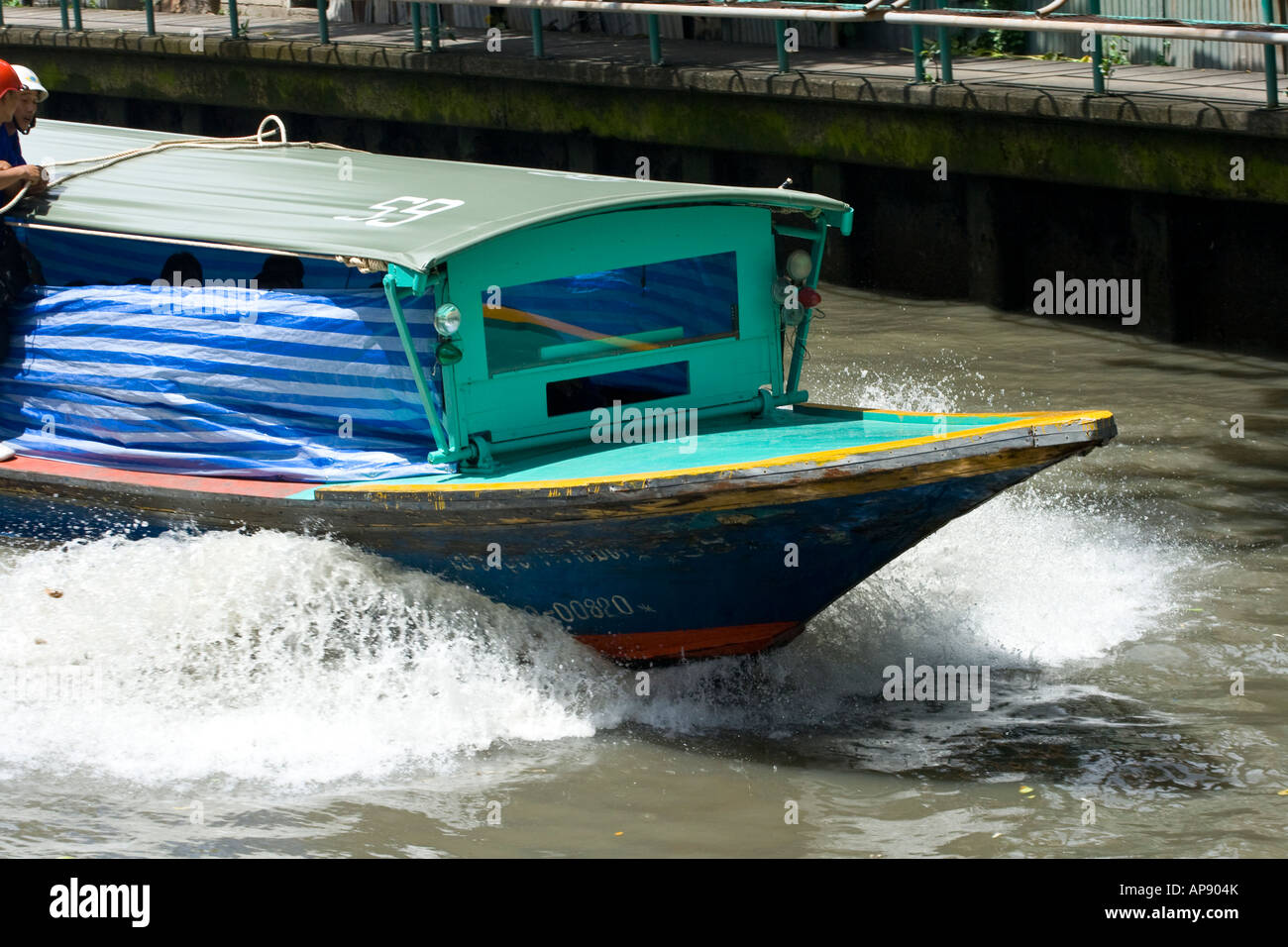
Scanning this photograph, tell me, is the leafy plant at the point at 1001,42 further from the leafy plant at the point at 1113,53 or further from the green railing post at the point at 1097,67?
the green railing post at the point at 1097,67

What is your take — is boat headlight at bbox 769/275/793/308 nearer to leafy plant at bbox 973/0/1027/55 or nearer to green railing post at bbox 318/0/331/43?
leafy plant at bbox 973/0/1027/55

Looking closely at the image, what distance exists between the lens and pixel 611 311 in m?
6.49

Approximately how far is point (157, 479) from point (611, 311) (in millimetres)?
1892

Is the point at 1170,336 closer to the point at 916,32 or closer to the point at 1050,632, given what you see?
the point at 916,32

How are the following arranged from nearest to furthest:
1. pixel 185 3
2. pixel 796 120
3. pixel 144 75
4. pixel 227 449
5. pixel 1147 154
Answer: pixel 227 449 → pixel 1147 154 → pixel 796 120 → pixel 144 75 → pixel 185 3

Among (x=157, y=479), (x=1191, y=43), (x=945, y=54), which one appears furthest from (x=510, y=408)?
(x=1191, y=43)

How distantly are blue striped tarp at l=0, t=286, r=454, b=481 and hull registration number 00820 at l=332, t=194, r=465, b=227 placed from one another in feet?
0.93

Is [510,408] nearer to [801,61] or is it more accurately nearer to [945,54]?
[945,54]

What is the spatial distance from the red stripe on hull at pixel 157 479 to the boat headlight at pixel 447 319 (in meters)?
0.89

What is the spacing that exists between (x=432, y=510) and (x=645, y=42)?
9.03 meters

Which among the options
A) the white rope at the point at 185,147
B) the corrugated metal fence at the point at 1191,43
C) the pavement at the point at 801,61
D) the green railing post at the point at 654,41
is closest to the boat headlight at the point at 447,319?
the white rope at the point at 185,147

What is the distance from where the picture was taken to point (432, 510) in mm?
5934

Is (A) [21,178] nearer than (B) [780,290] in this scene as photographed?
No

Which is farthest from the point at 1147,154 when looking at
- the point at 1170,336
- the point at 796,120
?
the point at 796,120
